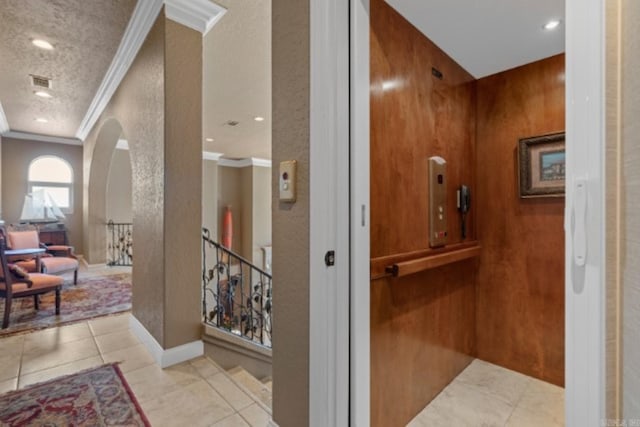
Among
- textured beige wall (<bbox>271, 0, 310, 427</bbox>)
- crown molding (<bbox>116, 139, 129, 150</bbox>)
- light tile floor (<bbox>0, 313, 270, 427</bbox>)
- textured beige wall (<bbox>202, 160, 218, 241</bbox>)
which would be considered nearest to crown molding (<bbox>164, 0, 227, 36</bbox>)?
textured beige wall (<bbox>271, 0, 310, 427</bbox>)

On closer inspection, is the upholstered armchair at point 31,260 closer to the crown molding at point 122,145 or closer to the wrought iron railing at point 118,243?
the wrought iron railing at point 118,243

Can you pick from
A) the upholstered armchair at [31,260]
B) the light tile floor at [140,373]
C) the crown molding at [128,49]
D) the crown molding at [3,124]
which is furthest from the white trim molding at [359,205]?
the crown molding at [3,124]

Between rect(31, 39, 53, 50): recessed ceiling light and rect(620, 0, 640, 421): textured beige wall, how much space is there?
4204 millimetres

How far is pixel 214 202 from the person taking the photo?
8195 mm

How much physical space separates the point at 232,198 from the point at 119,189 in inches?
119

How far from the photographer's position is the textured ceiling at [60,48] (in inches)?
93.3

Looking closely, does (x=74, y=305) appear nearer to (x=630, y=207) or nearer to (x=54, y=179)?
(x=54, y=179)

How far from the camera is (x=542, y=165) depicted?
82.3 inches

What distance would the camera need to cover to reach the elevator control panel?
1802mm

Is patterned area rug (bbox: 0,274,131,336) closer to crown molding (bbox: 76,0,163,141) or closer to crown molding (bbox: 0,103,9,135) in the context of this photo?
crown molding (bbox: 76,0,163,141)

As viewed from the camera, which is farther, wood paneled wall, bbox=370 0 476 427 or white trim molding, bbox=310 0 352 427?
wood paneled wall, bbox=370 0 476 427

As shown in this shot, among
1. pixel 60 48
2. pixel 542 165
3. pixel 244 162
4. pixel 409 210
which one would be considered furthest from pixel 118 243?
pixel 542 165

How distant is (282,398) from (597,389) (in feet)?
3.64

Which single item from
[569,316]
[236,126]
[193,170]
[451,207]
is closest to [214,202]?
[236,126]
